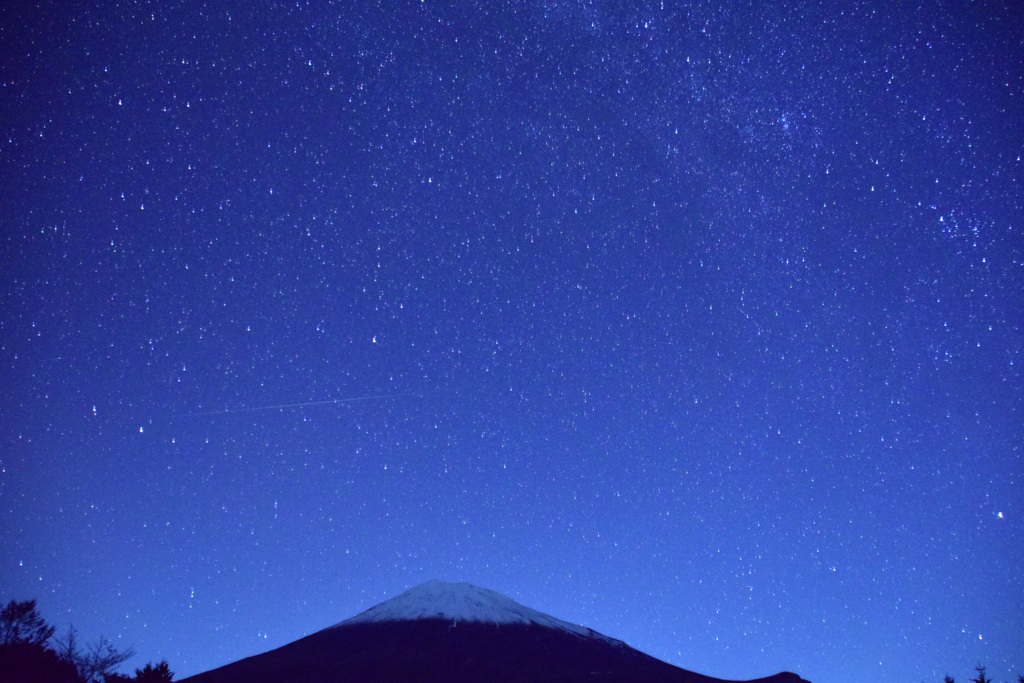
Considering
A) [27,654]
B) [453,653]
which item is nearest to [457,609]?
[453,653]

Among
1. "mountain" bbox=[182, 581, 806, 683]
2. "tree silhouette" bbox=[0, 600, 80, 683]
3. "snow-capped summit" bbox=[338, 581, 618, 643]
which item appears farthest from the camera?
"snow-capped summit" bbox=[338, 581, 618, 643]

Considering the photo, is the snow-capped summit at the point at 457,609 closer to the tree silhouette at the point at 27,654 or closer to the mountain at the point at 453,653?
the mountain at the point at 453,653

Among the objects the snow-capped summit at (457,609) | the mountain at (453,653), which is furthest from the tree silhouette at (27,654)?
the snow-capped summit at (457,609)

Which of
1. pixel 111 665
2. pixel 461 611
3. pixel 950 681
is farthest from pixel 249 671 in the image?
pixel 950 681

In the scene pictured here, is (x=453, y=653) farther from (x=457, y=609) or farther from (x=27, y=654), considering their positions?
(x=27, y=654)

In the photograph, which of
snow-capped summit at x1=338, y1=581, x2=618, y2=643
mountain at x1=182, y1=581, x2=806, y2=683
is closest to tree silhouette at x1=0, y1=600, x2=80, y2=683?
mountain at x1=182, y1=581, x2=806, y2=683

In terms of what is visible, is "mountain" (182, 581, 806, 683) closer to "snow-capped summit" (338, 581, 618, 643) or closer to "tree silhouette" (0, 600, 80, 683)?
"snow-capped summit" (338, 581, 618, 643)
